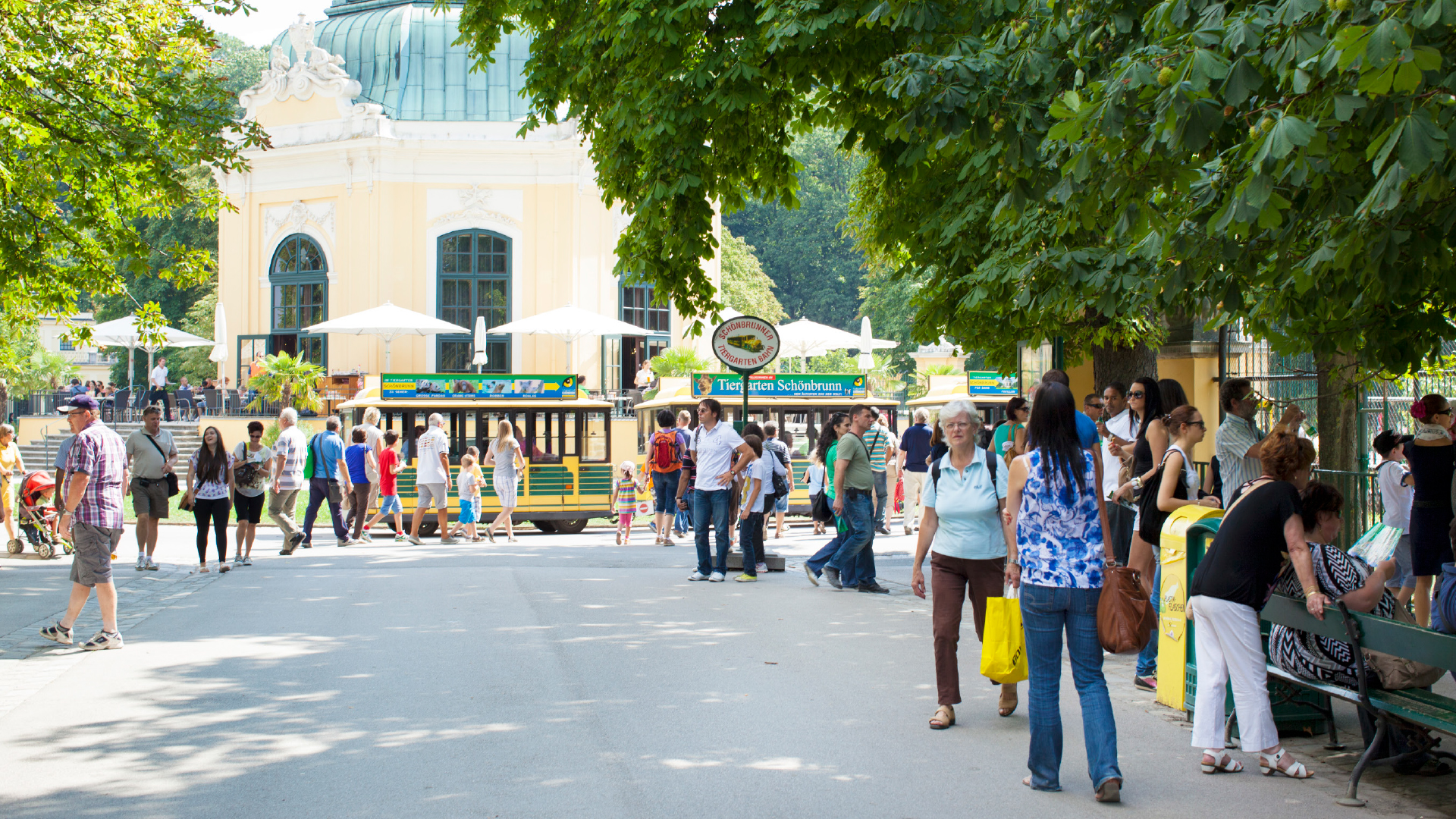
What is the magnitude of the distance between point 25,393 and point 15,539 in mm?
34032

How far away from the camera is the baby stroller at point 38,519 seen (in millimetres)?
14922

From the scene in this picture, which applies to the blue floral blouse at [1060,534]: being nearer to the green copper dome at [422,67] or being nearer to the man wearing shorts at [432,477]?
the man wearing shorts at [432,477]

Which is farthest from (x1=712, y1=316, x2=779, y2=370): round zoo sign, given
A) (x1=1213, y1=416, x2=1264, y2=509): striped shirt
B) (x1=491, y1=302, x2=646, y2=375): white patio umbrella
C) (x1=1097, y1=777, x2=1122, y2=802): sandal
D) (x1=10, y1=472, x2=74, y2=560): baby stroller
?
(x1=491, y1=302, x2=646, y2=375): white patio umbrella

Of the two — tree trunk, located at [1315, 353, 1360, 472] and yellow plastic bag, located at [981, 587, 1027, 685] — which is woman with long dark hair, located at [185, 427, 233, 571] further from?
tree trunk, located at [1315, 353, 1360, 472]

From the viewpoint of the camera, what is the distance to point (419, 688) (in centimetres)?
741

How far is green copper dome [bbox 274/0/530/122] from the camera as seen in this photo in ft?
125

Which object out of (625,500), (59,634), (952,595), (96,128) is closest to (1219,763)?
(952,595)

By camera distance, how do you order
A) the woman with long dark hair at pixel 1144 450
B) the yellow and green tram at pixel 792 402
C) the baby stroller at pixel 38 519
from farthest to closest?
the yellow and green tram at pixel 792 402
the baby stroller at pixel 38 519
the woman with long dark hair at pixel 1144 450

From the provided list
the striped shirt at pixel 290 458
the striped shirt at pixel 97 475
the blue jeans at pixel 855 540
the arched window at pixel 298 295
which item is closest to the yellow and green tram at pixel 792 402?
the striped shirt at pixel 290 458

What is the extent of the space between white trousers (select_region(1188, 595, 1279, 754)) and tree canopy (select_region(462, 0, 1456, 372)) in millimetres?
1411

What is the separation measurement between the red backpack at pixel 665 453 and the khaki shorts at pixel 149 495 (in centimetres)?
646

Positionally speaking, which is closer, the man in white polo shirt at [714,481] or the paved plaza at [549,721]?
the paved plaza at [549,721]

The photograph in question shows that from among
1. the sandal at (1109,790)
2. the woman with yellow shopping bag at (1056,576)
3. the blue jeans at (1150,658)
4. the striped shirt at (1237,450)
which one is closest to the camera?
the sandal at (1109,790)

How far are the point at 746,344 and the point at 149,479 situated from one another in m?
6.45
